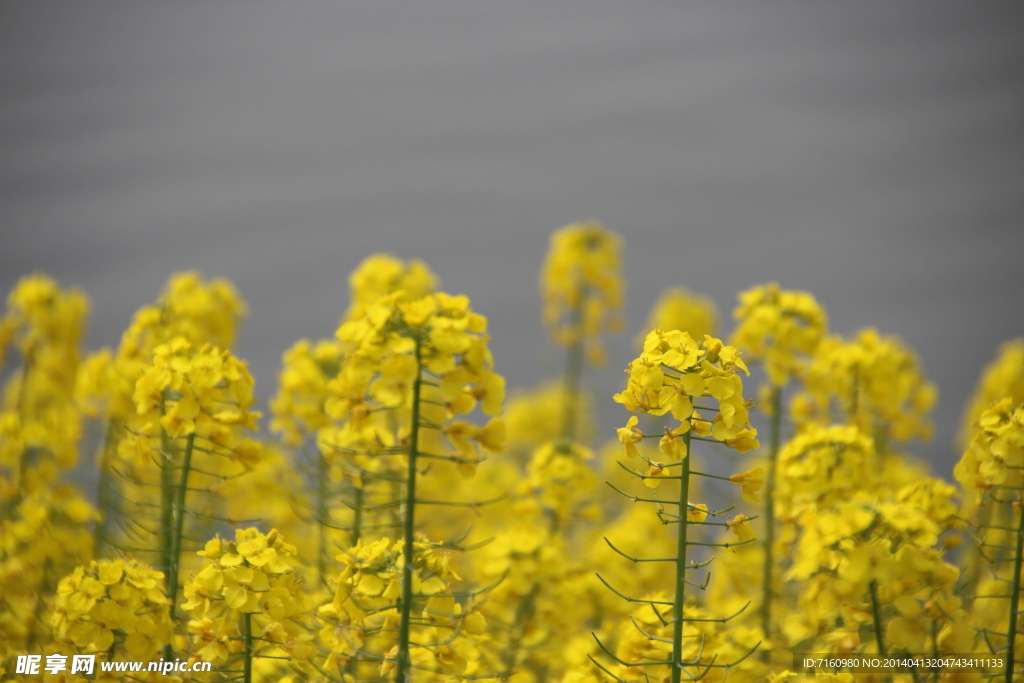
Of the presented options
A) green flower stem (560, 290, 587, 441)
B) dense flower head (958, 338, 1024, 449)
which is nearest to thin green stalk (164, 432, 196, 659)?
green flower stem (560, 290, 587, 441)

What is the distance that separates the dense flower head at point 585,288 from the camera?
4.11 m

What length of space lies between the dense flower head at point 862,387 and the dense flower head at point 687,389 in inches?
53.7

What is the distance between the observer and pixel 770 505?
8.82ft

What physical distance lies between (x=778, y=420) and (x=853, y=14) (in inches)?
218

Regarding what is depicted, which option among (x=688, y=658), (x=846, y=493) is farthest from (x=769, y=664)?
(x=688, y=658)

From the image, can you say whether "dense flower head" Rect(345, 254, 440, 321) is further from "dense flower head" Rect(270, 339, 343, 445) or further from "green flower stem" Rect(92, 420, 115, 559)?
"green flower stem" Rect(92, 420, 115, 559)

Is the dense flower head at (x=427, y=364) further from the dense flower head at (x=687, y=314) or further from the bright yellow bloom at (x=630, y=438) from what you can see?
the dense flower head at (x=687, y=314)

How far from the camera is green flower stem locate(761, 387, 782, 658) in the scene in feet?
8.55

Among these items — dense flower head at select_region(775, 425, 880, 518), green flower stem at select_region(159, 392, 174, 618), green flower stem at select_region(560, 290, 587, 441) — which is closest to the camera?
green flower stem at select_region(159, 392, 174, 618)

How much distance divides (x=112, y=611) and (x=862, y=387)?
2373mm

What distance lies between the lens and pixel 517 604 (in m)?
2.46

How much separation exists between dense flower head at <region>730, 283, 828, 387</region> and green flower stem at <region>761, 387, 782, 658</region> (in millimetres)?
85

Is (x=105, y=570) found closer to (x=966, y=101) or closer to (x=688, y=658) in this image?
(x=688, y=658)

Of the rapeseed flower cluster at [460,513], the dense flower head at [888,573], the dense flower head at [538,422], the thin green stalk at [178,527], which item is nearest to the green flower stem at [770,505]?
the rapeseed flower cluster at [460,513]
